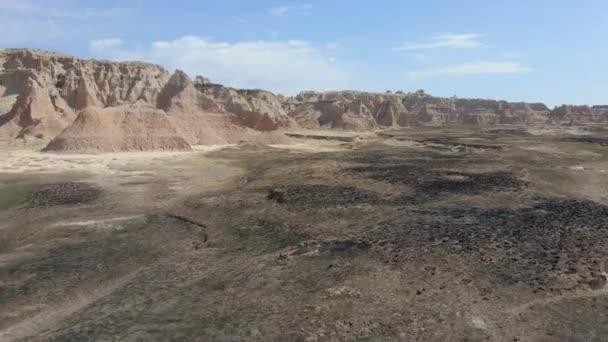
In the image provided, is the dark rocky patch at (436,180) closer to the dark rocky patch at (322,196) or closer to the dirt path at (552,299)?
the dark rocky patch at (322,196)

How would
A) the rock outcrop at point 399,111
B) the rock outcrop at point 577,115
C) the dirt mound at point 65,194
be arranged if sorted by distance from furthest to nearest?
the rock outcrop at point 577,115
the rock outcrop at point 399,111
the dirt mound at point 65,194

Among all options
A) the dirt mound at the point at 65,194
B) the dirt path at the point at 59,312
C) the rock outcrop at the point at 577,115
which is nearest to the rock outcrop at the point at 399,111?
the rock outcrop at the point at 577,115

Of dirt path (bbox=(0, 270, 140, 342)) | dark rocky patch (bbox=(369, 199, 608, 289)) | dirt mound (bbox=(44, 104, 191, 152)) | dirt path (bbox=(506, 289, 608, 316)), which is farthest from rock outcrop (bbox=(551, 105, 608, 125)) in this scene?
dirt path (bbox=(0, 270, 140, 342))

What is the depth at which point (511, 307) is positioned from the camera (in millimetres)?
10039

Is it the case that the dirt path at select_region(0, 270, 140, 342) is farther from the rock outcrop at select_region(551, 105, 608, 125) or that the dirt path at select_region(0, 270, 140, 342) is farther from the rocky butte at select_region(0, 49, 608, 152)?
the rock outcrop at select_region(551, 105, 608, 125)

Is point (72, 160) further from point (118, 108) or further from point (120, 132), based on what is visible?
point (118, 108)

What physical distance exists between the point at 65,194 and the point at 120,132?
18.1m

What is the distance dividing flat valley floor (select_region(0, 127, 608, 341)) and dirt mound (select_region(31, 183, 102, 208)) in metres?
0.11

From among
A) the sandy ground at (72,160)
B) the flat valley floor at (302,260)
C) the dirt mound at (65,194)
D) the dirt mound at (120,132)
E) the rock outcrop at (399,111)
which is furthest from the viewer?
the rock outcrop at (399,111)

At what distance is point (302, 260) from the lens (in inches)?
499

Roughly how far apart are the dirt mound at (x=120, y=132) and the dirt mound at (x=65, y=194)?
13.3m

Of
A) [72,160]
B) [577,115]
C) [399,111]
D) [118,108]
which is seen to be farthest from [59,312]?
Answer: [577,115]

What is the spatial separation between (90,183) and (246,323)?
1728cm

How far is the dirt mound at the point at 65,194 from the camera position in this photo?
64.0 feet
